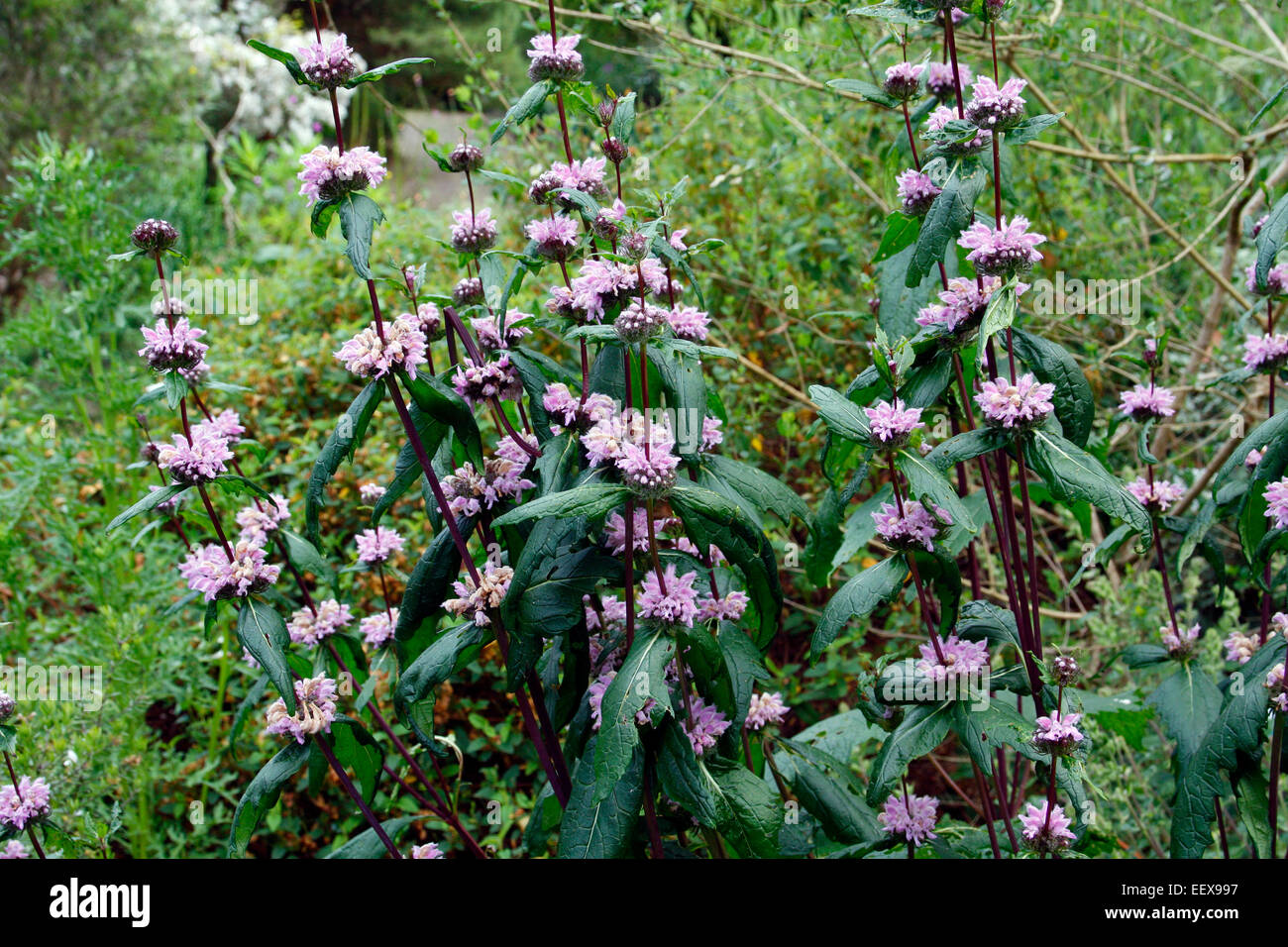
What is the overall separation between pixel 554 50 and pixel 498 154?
3.10 meters

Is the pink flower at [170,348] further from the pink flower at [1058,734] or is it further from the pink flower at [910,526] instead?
the pink flower at [1058,734]

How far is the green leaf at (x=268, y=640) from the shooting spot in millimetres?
1628

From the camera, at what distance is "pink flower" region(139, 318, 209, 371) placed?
174 centimetres

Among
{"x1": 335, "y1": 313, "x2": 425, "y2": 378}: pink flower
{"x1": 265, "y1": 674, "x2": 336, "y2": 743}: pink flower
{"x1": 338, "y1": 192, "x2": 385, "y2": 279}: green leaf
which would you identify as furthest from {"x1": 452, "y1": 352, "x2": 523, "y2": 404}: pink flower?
{"x1": 265, "y1": 674, "x2": 336, "y2": 743}: pink flower

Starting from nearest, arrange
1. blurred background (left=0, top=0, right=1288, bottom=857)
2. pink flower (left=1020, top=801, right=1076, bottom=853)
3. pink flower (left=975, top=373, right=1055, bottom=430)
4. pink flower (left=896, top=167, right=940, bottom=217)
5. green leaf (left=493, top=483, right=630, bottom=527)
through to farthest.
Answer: green leaf (left=493, top=483, right=630, bottom=527) → pink flower (left=975, top=373, right=1055, bottom=430) → pink flower (left=1020, top=801, right=1076, bottom=853) → pink flower (left=896, top=167, right=940, bottom=217) → blurred background (left=0, top=0, right=1288, bottom=857)

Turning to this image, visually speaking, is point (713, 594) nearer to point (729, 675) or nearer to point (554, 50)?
point (729, 675)

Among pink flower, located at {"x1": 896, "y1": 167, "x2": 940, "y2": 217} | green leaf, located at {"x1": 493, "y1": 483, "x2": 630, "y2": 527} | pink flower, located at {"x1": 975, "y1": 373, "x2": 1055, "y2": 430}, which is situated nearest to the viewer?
green leaf, located at {"x1": 493, "y1": 483, "x2": 630, "y2": 527}

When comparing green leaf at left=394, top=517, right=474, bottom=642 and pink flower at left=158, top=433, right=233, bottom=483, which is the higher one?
pink flower at left=158, top=433, right=233, bottom=483

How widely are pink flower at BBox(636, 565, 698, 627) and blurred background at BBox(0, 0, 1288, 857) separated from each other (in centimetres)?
29

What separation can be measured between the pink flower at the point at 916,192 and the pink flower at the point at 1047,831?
3.46 feet

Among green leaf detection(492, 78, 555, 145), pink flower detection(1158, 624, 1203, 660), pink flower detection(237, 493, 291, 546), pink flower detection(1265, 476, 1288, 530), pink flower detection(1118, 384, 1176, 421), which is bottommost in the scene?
pink flower detection(1158, 624, 1203, 660)

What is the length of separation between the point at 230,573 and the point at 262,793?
0.37 m

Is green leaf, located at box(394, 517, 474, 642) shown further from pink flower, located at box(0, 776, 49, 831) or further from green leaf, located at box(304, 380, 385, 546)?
pink flower, located at box(0, 776, 49, 831)

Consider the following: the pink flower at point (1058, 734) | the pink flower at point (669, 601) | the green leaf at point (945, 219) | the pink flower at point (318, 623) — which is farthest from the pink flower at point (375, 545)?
the pink flower at point (1058, 734)
